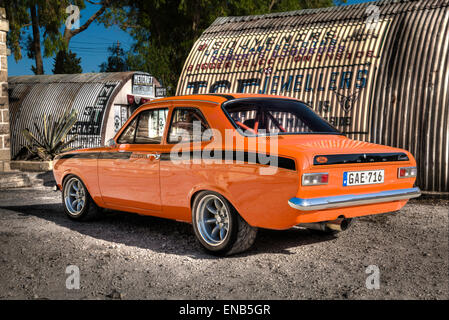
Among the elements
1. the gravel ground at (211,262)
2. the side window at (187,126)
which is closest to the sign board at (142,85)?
the gravel ground at (211,262)

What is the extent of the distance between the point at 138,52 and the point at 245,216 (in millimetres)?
31375

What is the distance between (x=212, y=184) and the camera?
192 inches

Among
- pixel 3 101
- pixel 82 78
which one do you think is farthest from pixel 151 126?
pixel 82 78

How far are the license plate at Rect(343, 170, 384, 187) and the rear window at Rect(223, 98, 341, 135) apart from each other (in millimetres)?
875

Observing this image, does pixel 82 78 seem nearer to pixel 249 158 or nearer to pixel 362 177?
pixel 249 158

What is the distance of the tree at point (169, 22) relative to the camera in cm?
3112

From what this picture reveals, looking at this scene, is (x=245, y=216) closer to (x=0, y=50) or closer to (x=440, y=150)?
(x=440, y=150)

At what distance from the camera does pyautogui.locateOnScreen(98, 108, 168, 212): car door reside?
5625 mm

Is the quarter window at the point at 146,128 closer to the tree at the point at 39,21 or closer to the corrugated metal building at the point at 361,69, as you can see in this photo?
the corrugated metal building at the point at 361,69

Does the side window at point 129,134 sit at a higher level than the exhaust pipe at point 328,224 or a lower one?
higher

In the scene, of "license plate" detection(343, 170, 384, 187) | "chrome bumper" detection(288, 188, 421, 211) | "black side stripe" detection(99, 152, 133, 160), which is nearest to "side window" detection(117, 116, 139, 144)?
"black side stripe" detection(99, 152, 133, 160)

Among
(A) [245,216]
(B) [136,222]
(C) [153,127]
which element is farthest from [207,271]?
(B) [136,222]

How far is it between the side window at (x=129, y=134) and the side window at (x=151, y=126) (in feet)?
0.31

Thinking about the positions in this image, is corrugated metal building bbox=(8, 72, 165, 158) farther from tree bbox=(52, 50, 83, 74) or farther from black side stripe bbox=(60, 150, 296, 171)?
tree bbox=(52, 50, 83, 74)
